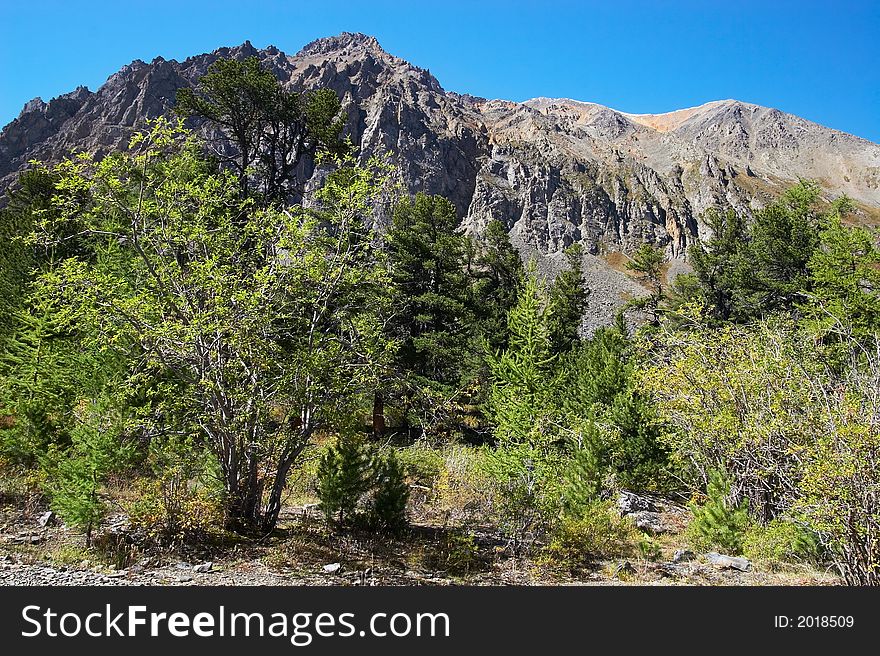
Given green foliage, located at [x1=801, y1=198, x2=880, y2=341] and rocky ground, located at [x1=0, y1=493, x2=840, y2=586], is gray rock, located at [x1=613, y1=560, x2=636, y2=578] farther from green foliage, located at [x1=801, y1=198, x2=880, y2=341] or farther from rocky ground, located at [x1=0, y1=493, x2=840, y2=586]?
green foliage, located at [x1=801, y1=198, x2=880, y2=341]

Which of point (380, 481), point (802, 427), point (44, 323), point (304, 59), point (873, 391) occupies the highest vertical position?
point (304, 59)

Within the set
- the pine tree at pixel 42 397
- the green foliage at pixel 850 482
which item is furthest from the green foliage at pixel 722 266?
the pine tree at pixel 42 397

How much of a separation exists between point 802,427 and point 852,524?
1.58 metres

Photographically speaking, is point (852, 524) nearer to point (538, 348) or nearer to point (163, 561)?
point (538, 348)

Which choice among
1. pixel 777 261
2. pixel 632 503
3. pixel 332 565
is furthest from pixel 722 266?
pixel 332 565

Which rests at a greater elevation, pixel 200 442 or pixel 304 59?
pixel 304 59

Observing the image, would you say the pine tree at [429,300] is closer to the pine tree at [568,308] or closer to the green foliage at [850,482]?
the pine tree at [568,308]

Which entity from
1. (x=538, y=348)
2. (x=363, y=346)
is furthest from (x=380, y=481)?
(x=538, y=348)

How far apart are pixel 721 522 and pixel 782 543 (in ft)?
5.16

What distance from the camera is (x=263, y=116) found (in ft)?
63.4

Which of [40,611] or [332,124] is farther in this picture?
[332,124]

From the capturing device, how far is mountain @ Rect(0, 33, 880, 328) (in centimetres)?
11012

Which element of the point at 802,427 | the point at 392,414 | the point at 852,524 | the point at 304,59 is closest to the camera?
the point at 852,524

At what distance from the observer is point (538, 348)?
13539mm
